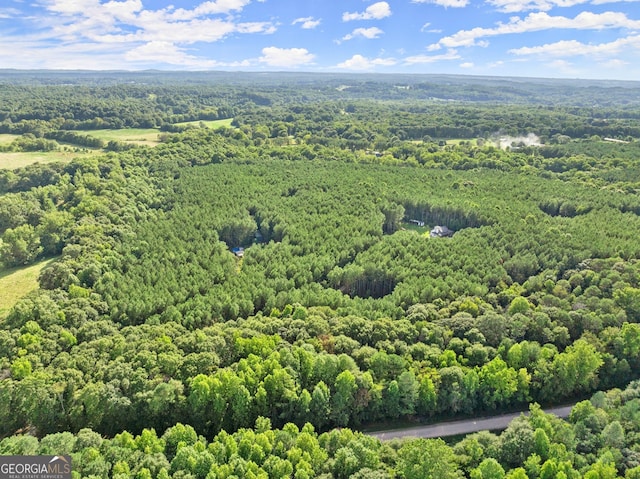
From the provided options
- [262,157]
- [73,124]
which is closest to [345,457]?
[262,157]

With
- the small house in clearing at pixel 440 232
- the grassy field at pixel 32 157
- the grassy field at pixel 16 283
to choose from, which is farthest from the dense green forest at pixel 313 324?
the grassy field at pixel 32 157

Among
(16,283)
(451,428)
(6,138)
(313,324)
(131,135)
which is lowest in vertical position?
(451,428)

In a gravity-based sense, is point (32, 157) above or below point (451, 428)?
above

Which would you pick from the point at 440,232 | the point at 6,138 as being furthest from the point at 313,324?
the point at 6,138

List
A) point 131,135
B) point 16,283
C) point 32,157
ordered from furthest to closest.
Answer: point 131,135 < point 32,157 < point 16,283

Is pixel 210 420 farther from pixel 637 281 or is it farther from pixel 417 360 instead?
pixel 637 281

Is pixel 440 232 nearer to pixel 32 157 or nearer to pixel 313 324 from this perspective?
pixel 313 324

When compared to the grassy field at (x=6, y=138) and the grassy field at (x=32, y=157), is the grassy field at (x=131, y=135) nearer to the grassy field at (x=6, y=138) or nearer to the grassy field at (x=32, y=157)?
the grassy field at (x=6, y=138)

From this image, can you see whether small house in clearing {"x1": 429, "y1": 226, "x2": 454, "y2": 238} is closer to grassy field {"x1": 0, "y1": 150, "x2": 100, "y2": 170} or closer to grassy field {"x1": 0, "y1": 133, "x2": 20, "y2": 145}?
grassy field {"x1": 0, "y1": 150, "x2": 100, "y2": 170}
